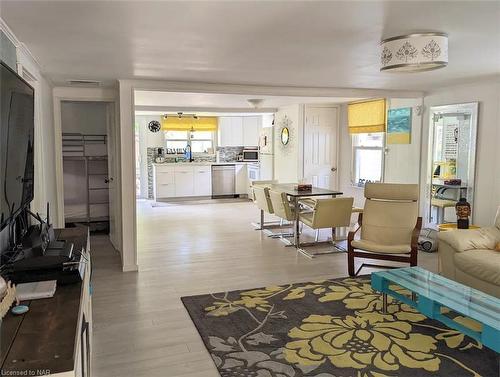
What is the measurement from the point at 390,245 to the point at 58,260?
359 centimetres

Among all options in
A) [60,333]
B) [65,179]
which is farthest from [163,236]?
[60,333]

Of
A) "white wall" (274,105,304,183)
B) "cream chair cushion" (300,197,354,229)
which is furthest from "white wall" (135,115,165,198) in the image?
"cream chair cushion" (300,197,354,229)

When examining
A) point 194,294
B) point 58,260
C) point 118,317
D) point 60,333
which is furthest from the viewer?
point 194,294

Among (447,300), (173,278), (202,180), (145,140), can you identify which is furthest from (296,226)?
(145,140)

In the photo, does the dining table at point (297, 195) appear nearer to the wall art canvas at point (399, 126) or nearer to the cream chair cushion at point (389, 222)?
the cream chair cushion at point (389, 222)

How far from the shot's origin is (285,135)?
28.4 ft

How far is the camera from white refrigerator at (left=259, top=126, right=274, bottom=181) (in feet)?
31.3

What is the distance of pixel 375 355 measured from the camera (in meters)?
2.84

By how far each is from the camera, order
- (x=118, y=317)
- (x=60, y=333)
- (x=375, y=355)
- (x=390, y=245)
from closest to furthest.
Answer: (x=60, y=333), (x=375, y=355), (x=118, y=317), (x=390, y=245)

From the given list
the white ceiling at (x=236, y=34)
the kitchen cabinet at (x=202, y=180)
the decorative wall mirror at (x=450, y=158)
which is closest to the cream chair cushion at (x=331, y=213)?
the decorative wall mirror at (x=450, y=158)

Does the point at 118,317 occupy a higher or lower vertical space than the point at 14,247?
lower

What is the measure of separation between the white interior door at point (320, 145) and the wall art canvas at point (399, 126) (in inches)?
65.7

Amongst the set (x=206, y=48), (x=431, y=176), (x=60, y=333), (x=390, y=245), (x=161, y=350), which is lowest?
(x=161, y=350)

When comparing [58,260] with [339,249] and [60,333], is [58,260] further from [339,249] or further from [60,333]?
[339,249]
